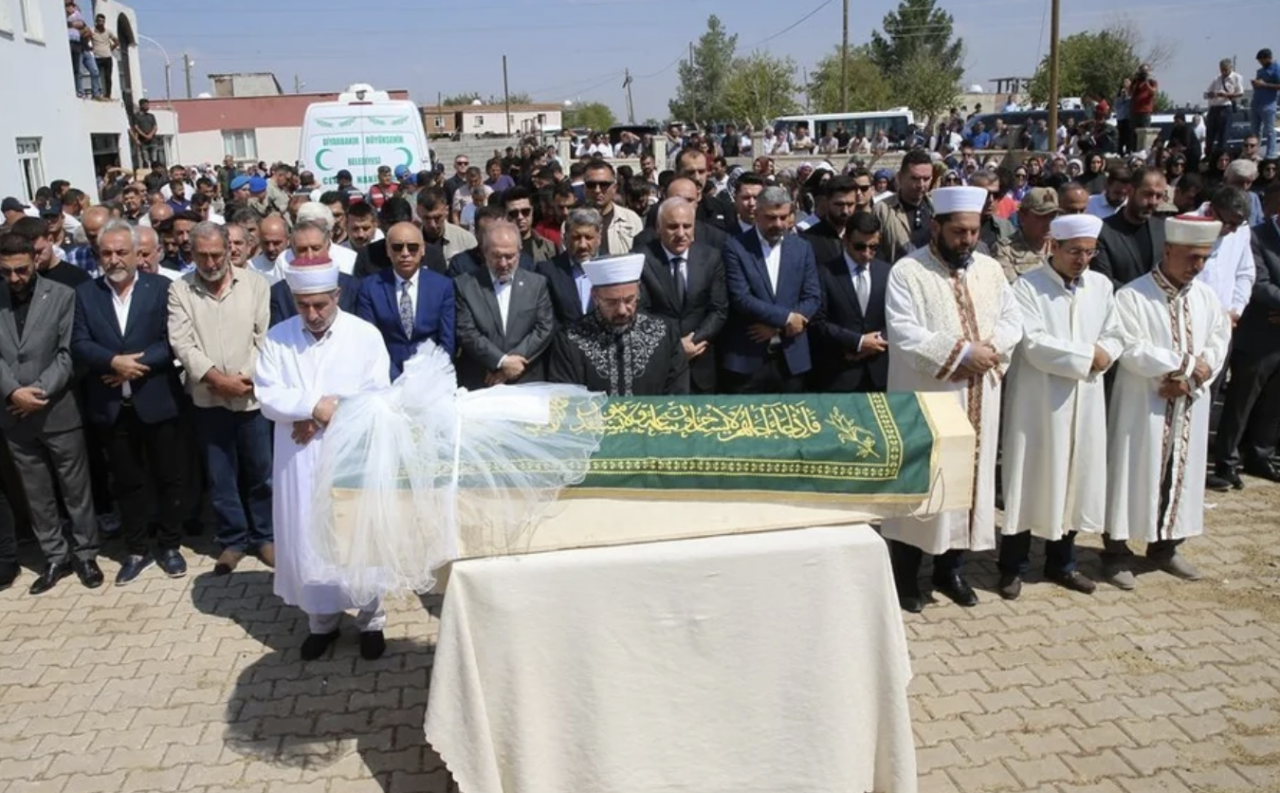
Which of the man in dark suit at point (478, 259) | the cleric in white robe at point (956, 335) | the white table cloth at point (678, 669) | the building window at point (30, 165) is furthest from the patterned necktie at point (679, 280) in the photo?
the building window at point (30, 165)

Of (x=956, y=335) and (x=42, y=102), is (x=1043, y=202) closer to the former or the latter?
(x=956, y=335)

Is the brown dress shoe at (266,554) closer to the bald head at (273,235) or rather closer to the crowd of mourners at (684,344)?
the crowd of mourners at (684,344)

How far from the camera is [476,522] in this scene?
11.1 feet

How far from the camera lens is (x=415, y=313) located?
223 inches

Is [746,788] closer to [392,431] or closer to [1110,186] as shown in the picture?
[392,431]

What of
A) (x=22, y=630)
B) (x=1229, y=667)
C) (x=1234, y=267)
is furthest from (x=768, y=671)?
(x=1234, y=267)

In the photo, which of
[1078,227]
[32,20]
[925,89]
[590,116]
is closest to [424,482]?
[1078,227]

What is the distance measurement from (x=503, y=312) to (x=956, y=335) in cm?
234

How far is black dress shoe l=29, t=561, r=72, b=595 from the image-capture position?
19.1 feet

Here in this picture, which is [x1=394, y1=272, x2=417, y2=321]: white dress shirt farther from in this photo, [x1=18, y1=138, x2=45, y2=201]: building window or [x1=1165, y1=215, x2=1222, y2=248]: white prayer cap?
[x1=18, y1=138, x2=45, y2=201]: building window

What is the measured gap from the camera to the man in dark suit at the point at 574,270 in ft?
18.7

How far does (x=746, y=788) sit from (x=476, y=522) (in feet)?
4.40

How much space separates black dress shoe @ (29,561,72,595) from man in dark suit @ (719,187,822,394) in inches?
159

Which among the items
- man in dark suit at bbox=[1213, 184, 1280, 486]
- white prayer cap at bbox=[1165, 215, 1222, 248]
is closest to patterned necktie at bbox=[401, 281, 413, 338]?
white prayer cap at bbox=[1165, 215, 1222, 248]
